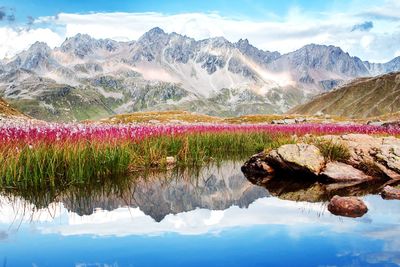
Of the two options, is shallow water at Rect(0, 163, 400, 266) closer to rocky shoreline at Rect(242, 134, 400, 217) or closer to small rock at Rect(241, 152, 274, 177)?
rocky shoreline at Rect(242, 134, 400, 217)

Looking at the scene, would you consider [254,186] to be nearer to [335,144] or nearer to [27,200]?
[335,144]

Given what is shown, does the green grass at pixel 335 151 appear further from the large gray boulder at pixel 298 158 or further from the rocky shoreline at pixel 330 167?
the large gray boulder at pixel 298 158

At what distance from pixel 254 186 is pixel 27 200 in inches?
306

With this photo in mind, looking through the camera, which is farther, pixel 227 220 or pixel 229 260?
pixel 227 220

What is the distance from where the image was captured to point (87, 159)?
56.1 feet

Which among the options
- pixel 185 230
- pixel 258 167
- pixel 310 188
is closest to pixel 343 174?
pixel 310 188

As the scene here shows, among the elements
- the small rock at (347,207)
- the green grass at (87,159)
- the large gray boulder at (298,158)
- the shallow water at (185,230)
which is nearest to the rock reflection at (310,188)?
the large gray boulder at (298,158)

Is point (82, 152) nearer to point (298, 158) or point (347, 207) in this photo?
point (298, 158)

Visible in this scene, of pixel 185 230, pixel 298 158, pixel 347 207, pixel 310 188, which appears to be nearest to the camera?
pixel 185 230

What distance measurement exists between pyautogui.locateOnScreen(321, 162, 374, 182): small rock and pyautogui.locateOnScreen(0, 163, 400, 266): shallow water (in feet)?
12.2

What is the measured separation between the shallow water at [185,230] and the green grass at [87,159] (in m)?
1.24

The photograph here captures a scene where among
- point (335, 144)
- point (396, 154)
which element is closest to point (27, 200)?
point (335, 144)

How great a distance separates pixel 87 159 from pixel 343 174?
950 cm

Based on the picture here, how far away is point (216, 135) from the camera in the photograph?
3212cm
